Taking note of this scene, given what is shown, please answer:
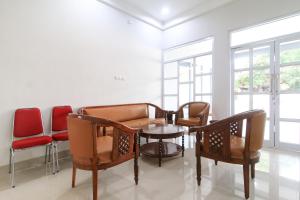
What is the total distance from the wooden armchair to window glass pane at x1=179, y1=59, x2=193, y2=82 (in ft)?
11.5

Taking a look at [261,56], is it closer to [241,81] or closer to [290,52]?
[290,52]

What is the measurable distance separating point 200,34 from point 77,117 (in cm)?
426

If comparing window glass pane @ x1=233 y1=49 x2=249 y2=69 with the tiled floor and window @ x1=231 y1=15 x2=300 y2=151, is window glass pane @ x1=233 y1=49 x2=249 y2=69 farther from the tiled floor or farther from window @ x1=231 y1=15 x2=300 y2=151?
the tiled floor

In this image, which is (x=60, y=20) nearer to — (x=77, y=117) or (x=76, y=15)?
(x=76, y=15)

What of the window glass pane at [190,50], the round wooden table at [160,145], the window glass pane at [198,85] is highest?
the window glass pane at [190,50]

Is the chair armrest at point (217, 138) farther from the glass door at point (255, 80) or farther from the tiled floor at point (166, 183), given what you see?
the glass door at point (255, 80)

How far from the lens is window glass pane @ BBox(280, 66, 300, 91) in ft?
11.3

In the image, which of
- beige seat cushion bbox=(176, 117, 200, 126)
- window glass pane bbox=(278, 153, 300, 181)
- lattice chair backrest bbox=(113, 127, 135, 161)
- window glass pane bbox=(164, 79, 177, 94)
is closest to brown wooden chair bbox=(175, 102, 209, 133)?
beige seat cushion bbox=(176, 117, 200, 126)

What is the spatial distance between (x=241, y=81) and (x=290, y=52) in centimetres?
108

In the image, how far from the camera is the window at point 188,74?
494 cm

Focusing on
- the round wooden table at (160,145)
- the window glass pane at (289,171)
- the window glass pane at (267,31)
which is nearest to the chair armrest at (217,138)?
the round wooden table at (160,145)

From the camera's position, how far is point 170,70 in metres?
5.87

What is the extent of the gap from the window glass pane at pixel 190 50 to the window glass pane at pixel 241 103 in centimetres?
153

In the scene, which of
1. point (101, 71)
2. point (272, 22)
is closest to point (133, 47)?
point (101, 71)
